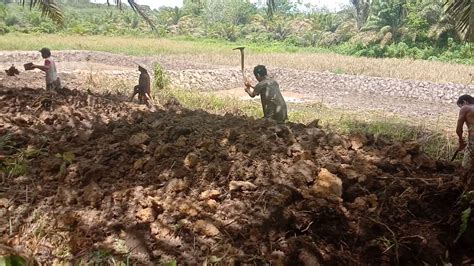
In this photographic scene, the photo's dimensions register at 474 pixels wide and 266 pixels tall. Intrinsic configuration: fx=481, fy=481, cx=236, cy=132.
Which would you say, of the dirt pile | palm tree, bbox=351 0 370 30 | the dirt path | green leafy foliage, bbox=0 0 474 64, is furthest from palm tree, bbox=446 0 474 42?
palm tree, bbox=351 0 370 30

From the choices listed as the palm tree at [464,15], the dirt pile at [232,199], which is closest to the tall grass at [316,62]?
the palm tree at [464,15]

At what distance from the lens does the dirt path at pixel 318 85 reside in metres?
11.5

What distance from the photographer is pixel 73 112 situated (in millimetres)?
5195

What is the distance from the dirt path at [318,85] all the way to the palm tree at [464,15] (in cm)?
415

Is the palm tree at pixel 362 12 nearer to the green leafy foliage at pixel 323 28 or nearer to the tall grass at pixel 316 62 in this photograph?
the green leafy foliage at pixel 323 28

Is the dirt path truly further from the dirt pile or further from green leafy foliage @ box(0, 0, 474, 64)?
the dirt pile

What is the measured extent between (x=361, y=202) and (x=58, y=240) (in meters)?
Answer: 1.75

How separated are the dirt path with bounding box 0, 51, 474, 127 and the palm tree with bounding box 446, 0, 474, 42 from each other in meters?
4.15

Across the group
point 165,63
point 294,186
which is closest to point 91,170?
point 294,186

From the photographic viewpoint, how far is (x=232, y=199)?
2.88 meters

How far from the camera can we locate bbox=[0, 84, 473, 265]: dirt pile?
2557 millimetres

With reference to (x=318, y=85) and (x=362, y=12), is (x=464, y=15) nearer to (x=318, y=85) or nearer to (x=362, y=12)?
(x=318, y=85)

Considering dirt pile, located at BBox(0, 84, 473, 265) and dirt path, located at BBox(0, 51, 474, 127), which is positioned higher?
dirt pile, located at BBox(0, 84, 473, 265)

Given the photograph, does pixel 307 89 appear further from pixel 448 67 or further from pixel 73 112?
pixel 73 112
